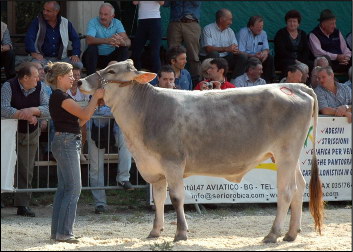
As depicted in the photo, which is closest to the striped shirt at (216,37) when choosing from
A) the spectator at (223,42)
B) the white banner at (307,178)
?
the spectator at (223,42)

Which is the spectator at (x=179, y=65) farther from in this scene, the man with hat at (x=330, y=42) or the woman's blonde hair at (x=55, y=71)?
the woman's blonde hair at (x=55, y=71)

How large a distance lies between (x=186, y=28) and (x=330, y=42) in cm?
288

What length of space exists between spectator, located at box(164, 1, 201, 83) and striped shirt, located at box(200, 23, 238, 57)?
19cm

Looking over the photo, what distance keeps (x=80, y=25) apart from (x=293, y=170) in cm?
686

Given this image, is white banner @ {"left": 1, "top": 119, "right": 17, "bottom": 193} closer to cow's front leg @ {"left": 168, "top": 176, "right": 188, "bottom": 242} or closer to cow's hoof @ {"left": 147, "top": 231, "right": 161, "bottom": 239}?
cow's hoof @ {"left": 147, "top": 231, "right": 161, "bottom": 239}

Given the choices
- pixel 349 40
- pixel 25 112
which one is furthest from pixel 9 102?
pixel 349 40

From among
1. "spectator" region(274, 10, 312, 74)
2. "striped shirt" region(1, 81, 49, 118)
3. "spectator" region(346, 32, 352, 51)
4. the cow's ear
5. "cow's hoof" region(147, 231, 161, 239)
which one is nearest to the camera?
the cow's ear

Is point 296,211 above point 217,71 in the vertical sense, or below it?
below

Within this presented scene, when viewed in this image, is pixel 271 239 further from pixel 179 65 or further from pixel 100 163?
pixel 179 65

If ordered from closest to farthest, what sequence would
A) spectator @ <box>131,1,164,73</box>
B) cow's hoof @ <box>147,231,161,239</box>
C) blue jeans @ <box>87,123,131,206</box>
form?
cow's hoof @ <box>147,231,161,239</box>
blue jeans @ <box>87,123,131,206</box>
spectator @ <box>131,1,164,73</box>

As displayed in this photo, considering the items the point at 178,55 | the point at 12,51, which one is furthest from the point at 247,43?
the point at 12,51

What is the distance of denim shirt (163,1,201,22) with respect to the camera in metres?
15.1

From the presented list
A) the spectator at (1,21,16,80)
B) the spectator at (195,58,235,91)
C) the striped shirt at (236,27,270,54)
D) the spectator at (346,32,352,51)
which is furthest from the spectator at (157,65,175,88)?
the spectator at (346,32,352,51)

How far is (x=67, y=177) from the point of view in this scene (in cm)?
974
